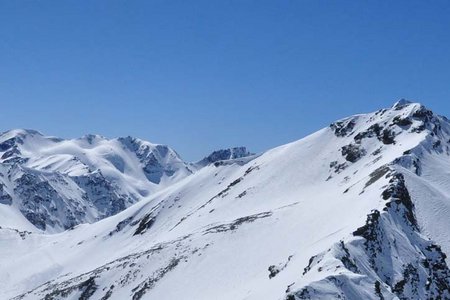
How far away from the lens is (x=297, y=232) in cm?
6838

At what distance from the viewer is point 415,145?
94062mm

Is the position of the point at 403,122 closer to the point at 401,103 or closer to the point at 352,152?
the point at 352,152

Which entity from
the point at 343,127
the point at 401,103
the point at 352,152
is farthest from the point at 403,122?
the point at 343,127

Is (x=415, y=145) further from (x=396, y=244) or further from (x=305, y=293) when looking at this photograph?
(x=305, y=293)

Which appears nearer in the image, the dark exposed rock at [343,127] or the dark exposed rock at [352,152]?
the dark exposed rock at [352,152]

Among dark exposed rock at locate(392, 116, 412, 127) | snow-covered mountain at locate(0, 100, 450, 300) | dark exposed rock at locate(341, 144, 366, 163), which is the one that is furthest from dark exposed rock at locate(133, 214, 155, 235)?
dark exposed rock at locate(392, 116, 412, 127)

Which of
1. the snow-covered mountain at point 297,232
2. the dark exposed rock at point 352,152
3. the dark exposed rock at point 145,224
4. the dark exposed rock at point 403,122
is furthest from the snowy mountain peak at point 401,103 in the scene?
the dark exposed rock at point 145,224

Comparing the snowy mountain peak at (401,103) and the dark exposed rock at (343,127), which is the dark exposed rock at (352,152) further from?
the snowy mountain peak at (401,103)

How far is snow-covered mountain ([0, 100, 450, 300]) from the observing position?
46562 millimetres

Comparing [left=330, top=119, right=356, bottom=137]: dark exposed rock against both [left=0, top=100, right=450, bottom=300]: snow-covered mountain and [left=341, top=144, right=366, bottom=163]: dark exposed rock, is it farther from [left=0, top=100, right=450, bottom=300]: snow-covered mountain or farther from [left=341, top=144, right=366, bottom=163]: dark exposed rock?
[left=341, top=144, right=366, bottom=163]: dark exposed rock

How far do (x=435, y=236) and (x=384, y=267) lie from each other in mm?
19139

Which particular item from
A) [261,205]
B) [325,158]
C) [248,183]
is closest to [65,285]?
[261,205]

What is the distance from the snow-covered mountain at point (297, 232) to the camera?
46.6 m

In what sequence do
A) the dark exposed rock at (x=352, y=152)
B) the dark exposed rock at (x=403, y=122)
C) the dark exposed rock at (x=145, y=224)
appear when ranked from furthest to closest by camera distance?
the dark exposed rock at (x=145, y=224) < the dark exposed rock at (x=403, y=122) < the dark exposed rock at (x=352, y=152)
